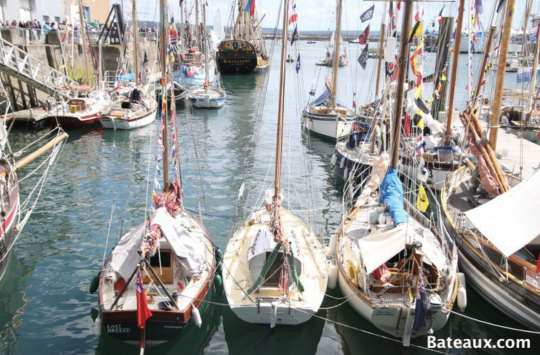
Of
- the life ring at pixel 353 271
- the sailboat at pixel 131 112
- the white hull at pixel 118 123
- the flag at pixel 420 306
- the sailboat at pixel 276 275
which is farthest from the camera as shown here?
the sailboat at pixel 131 112

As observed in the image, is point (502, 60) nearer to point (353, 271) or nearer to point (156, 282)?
point (353, 271)

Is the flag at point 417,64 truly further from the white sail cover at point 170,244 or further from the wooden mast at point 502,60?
the white sail cover at point 170,244

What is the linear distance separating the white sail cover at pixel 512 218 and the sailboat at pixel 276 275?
17.3 ft

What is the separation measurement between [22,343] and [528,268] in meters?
15.0

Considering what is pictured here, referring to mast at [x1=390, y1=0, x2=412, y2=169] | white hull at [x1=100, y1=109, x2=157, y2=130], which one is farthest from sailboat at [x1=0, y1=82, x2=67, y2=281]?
white hull at [x1=100, y1=109, x2=157, y2=130]

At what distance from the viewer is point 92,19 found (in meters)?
75.6

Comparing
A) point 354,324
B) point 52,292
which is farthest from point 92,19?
point 354,324

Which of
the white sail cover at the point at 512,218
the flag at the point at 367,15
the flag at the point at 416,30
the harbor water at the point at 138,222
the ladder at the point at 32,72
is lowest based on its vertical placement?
the harbor water at the point at 138,222

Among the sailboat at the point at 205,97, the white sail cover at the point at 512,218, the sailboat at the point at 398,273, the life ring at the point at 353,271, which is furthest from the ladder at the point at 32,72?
the white sail cover at the point at 512,218

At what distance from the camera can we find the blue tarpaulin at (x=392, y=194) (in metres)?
16.4

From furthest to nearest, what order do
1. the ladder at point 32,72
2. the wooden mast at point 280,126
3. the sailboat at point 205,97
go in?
the sailboat at point 205,97 → the ladder at point 32,72 → the wooden mast at point 280,126

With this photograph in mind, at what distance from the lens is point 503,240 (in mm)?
14516

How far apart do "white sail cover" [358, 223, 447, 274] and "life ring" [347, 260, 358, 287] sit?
0.67 meters

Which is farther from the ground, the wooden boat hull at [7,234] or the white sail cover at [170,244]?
the white sail cover at [170,244]
